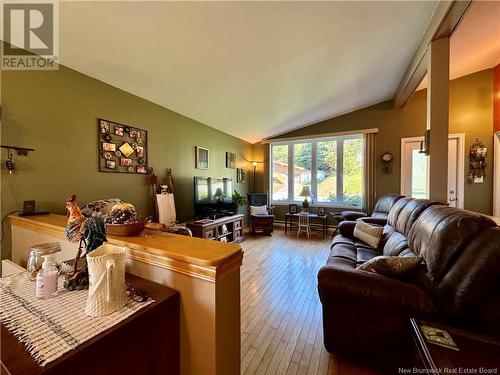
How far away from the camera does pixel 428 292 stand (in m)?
1.30

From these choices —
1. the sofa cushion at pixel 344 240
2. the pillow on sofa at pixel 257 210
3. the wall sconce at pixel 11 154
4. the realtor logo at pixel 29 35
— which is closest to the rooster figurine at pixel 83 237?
the wall sconce at pixel 11 154

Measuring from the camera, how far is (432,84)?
2.54m

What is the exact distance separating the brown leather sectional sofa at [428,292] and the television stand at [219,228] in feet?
7.50

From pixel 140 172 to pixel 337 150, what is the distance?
4.39 meters

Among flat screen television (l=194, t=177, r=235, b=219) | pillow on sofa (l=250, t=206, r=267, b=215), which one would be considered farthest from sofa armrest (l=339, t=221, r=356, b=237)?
pillow on sofa (l=250, t=206, r=267, b=215)

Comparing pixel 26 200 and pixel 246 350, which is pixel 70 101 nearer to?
pixel 26 200

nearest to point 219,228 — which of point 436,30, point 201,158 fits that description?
point 201,158

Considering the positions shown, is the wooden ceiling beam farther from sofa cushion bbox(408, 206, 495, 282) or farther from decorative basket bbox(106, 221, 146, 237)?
decorative basket bbox(106, 221, 146, 237)

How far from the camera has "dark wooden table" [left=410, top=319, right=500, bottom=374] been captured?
0.75m

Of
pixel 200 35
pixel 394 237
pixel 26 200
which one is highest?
pixel 200 35

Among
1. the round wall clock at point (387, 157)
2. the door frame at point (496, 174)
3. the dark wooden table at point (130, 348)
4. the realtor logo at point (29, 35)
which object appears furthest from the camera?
the round wall clock at point (387, 157)

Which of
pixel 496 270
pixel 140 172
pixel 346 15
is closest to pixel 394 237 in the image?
pixel 496 270

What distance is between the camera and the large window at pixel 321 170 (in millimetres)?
5184

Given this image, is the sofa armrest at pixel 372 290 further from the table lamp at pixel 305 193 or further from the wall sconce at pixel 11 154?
the table lamp at pixel 305 193
